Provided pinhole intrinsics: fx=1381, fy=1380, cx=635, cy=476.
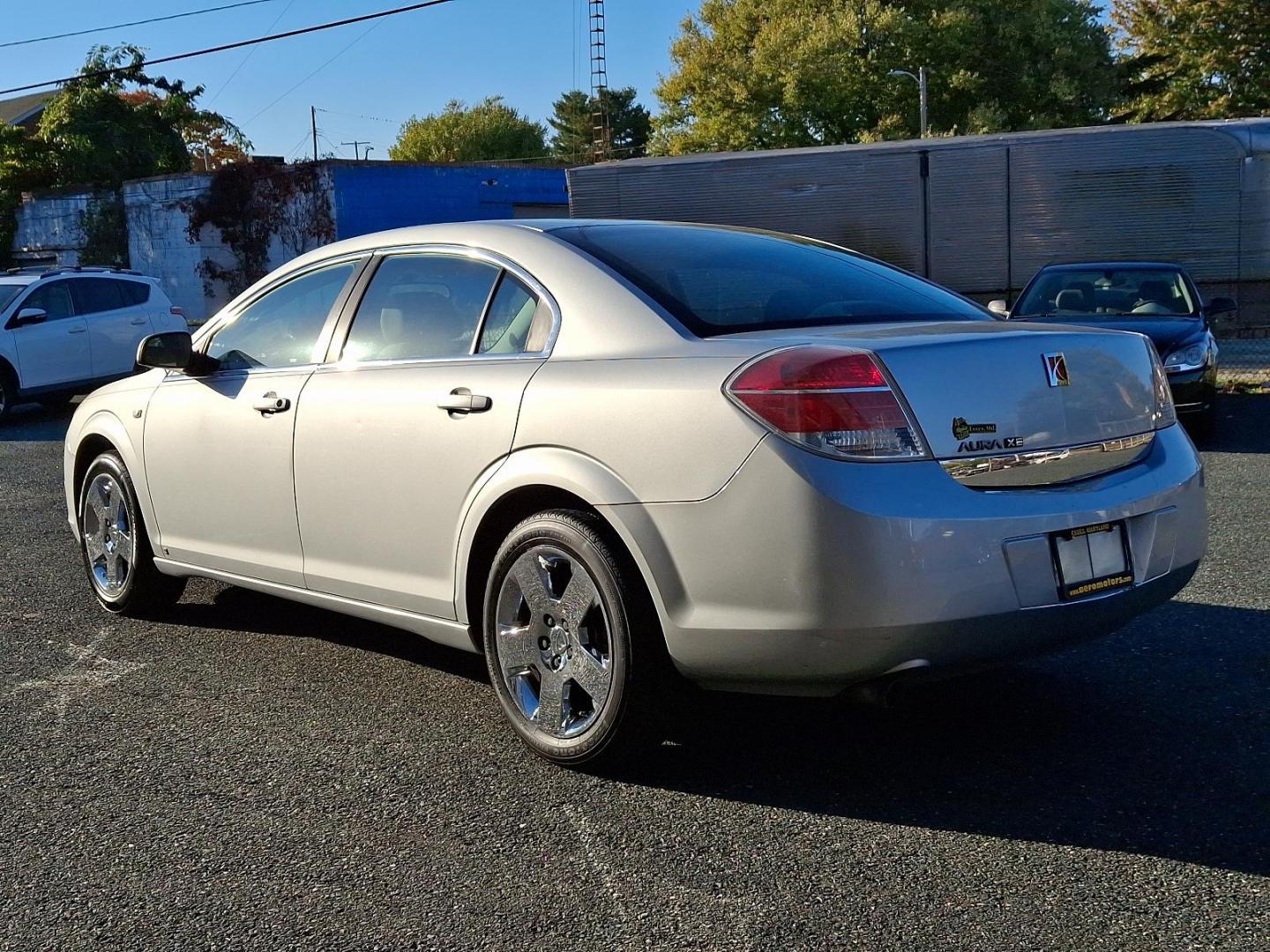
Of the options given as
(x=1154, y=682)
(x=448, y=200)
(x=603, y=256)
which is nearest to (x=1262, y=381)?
(x=1154, y=682)

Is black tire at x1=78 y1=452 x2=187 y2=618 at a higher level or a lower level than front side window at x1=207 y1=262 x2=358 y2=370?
lower

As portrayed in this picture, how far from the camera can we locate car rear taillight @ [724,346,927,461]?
3.32 meters

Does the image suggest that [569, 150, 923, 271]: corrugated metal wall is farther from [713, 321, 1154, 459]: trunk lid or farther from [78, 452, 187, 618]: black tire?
[713, 321, 1154, 459]: trunk lid

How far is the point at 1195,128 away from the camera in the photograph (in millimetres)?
18875

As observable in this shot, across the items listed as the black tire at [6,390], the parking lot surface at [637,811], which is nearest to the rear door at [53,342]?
the black tire at [6,390]

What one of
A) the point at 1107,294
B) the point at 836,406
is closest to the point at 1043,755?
the point at 836,406

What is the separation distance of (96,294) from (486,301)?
13829mm

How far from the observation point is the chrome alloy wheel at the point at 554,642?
12.4 feet

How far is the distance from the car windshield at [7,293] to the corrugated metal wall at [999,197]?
7.78 metres

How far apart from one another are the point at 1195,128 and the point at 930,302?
16526 mm

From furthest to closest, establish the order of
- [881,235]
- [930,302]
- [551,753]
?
1. [881,235]
2. [930,302]
3. [551,753]

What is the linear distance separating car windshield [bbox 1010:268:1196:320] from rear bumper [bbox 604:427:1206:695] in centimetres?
872

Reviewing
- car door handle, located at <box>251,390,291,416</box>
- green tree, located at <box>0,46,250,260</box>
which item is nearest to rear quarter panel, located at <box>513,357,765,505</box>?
car door handle, located at <box>251,390,291,416</box>

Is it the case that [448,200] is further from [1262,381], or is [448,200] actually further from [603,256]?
[603,256]
